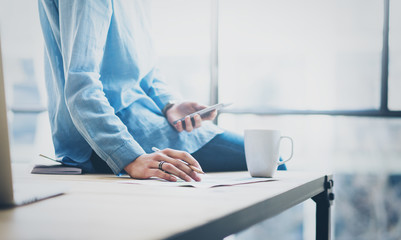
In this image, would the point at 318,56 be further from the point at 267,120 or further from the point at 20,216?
the point at 20,216

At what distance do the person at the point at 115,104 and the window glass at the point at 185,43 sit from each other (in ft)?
3.81

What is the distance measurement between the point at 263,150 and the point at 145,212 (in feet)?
1.68

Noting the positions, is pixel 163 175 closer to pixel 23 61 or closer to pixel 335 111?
pixel 335 111

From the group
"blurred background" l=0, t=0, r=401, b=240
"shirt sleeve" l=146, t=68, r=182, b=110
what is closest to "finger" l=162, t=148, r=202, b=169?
"shirt sleeve" l=146, t=68, r=182, b=110

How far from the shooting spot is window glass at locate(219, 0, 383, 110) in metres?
2.29

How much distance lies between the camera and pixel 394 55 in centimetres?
222

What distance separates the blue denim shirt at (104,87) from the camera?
950 mm

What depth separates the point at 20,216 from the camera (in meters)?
0.45

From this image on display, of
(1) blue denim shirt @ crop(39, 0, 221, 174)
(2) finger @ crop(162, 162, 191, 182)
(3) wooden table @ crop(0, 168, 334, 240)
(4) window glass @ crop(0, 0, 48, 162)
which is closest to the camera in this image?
(3) wooden table @ crop(0, 168, 334, 240)

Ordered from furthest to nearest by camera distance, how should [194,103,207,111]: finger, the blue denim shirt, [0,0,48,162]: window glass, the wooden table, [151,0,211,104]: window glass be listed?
[0,0,48,162]: window glass → [151,0,211,104]: window glass → [194,103,207,111]: finger → the blue denim shirt → the wooden table

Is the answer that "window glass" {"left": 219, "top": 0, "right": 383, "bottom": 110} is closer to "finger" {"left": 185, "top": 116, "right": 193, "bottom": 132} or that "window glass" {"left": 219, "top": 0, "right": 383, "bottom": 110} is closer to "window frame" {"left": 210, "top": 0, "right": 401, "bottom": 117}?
"window frame" {"left": 210, "top": 0, "right": 401, "bottom": 117}

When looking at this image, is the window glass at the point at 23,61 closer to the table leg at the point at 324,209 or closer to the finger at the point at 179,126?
the finger at the point at 179,126

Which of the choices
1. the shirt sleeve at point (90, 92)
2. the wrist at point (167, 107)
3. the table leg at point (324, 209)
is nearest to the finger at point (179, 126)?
the wrist at point (167, 107)

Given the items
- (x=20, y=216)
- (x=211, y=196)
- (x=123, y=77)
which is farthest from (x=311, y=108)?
(x=20, y=216)
